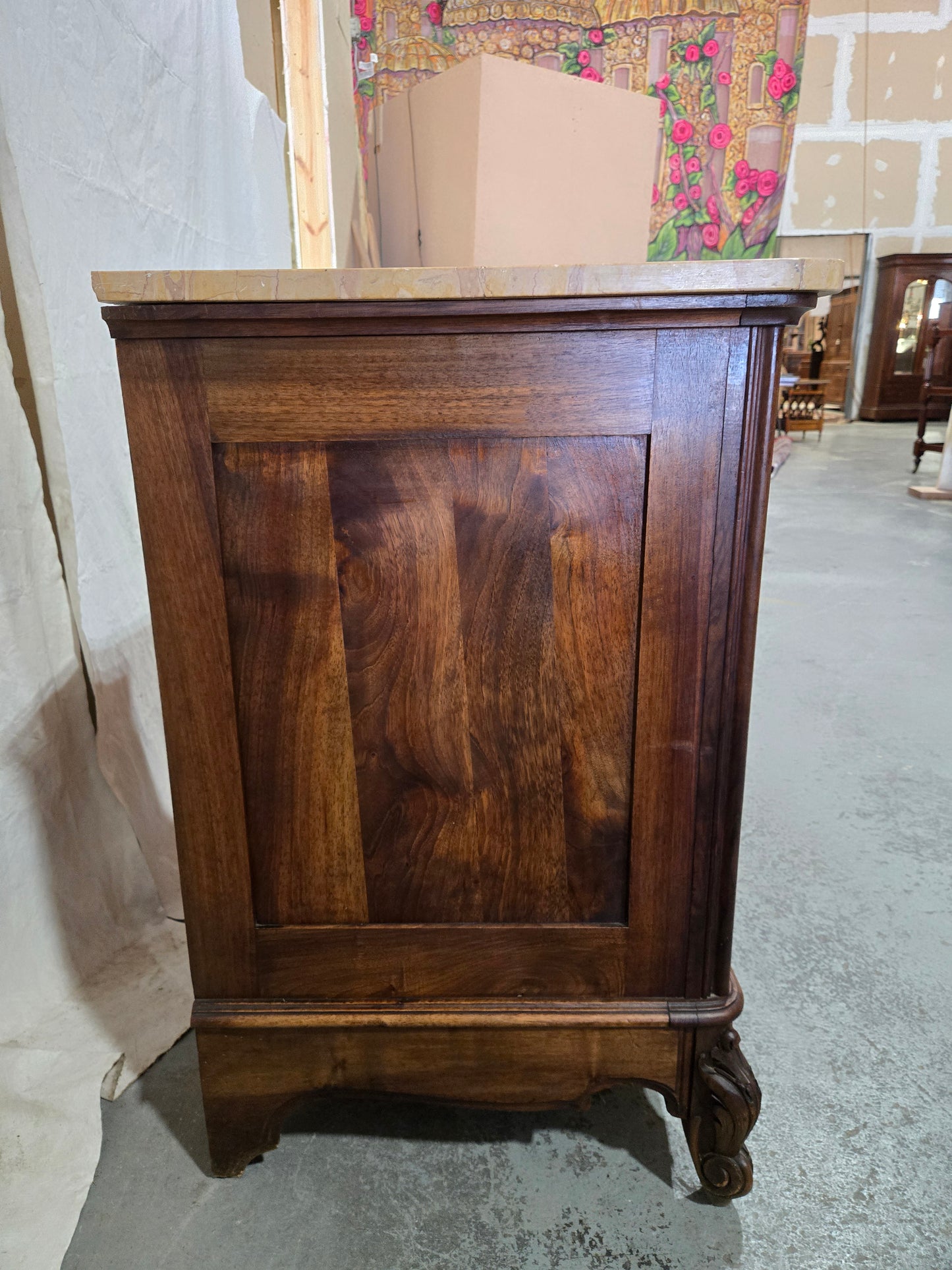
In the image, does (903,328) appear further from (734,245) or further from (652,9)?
(652,9)

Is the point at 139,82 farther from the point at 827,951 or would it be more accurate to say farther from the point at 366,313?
the point at 827,951

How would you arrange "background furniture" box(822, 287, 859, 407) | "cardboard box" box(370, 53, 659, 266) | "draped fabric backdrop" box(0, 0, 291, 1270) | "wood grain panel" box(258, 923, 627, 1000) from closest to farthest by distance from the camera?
"wood grain panel" box(258, 923, 627, 1000), "draped fabric backdrop" box(0, 0, 291, 1270), "cardboard box" box(370, 53, 659, 266), "background furniture" box(822, 287, 859, 407)

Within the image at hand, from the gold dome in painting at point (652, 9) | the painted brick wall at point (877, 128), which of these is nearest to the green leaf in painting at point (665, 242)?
the gold dome in painting at point (652, 9)

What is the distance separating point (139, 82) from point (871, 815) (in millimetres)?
1969

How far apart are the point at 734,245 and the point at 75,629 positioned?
125 inches

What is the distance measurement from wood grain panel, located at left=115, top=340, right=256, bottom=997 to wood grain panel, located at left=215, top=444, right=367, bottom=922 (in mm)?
15

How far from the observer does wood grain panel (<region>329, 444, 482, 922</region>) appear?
800 millimetres

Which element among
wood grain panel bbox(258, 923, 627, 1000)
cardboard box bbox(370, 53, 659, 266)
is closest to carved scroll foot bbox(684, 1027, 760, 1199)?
wood grain panel bbox(258, 923, 627, 1000)

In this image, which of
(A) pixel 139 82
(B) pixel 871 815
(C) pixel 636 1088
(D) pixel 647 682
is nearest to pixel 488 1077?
(C) pixel 636 1088

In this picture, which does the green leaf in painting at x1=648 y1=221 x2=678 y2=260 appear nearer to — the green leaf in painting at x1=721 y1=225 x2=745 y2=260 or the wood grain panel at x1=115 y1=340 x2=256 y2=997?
the green leaf in painting at x1=721 y1=225 x2=745 y2=260

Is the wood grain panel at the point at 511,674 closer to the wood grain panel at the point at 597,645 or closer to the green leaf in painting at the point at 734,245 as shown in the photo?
the wood grain panel at the point at 597,645

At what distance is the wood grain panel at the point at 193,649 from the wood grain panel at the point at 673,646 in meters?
0.41

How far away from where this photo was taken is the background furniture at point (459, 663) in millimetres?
754

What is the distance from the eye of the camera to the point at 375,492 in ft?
2.63
